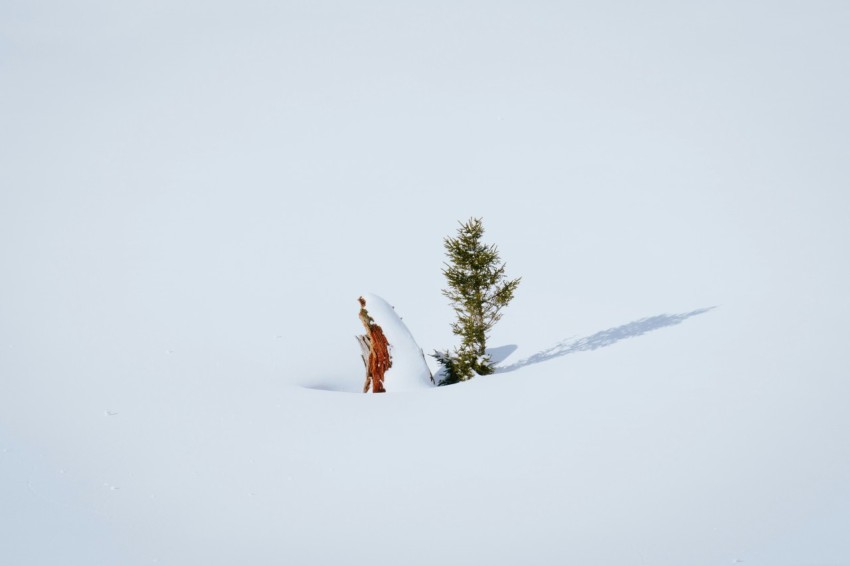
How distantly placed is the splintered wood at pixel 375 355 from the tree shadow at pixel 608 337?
125 inches

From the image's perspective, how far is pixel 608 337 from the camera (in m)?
19.5

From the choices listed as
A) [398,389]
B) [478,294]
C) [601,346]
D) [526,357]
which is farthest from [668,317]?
[398,389]

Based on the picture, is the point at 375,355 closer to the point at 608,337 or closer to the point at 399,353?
the point at 399,353

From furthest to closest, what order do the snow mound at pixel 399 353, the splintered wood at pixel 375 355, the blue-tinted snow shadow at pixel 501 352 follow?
the blue-tinted snow shadow at pixel 501 352, the splintered wood at pixel 375 355, the snow mound at pixel 399 353

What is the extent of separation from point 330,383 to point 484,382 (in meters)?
4.85

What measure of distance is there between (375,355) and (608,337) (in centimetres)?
641

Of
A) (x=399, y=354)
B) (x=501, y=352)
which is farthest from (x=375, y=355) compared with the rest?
(x=501, y=352)

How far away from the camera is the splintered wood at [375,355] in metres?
19.2

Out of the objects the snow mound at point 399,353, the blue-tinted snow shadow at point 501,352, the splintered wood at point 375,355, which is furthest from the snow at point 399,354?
the blue-tinted snow shadow at point 501,352

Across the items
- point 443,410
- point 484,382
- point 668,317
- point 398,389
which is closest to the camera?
point 443,410

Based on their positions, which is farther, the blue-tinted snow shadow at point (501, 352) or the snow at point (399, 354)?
the blue-tinted snow shadow at point (501, 352)

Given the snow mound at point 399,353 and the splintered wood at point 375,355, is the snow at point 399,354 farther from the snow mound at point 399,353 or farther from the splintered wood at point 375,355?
the splintered wood at point 375,355

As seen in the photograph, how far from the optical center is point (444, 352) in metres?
21.1

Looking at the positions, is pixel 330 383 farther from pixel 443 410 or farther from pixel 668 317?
pixel 668 317
